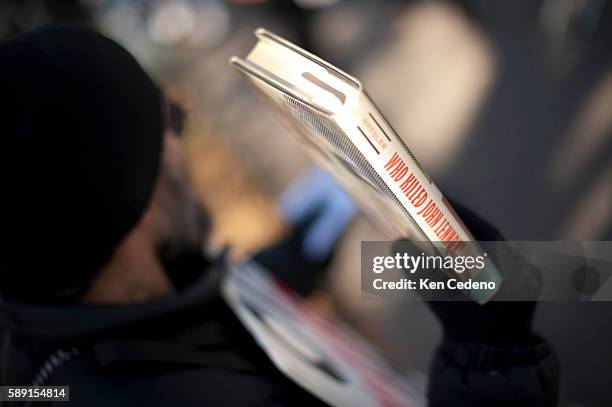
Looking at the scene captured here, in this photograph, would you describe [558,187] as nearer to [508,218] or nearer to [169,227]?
[508,218]

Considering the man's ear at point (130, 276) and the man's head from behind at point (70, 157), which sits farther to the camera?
the man's ear at point (130, 276)

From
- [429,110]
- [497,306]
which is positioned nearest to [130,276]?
[497,306]

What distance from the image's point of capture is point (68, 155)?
912 mm

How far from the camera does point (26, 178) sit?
0.90 m

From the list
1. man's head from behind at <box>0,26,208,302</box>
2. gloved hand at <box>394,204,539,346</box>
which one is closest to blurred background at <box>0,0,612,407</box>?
gloved hand at <box>394,204,539,346</box>

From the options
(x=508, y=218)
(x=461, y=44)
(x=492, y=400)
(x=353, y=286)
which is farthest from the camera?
(x=461, y=44)

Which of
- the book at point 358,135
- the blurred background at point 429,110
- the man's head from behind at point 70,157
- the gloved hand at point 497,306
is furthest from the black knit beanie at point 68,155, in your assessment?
the blurred background at point 429,110

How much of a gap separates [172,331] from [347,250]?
154 centimetres

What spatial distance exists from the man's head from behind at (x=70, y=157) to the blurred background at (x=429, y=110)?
2.73 ft

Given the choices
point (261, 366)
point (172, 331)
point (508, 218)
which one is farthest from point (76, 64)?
point (508, 218)

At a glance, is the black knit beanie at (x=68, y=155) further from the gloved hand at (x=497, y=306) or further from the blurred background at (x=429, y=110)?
the blurred background at (x=429, y=110)

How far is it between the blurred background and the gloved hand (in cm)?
67
